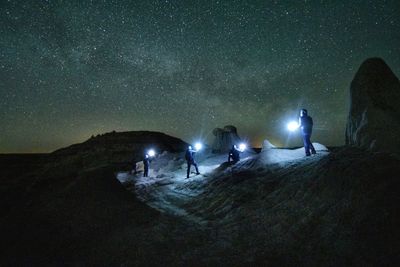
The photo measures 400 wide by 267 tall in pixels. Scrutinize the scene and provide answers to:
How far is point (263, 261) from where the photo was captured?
18.4ft

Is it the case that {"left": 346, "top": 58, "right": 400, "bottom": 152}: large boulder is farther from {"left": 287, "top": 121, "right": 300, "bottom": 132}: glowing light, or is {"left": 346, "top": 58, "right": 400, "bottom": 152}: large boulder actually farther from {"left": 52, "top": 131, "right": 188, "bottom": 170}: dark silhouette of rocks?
{"left": 52, "top": 131, "right": 188, "bottom": 170}: dark silhouette of rocks

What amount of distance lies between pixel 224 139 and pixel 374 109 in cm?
2844

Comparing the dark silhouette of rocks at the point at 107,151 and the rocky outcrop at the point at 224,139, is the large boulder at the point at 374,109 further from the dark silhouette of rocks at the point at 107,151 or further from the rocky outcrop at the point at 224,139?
the dark silhouette of rocks at the point at 107,151

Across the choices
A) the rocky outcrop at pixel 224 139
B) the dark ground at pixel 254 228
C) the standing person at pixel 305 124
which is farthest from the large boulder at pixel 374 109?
the rocky outcrop at pixel 224 139

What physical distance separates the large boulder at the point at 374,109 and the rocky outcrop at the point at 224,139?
25204 millimetres

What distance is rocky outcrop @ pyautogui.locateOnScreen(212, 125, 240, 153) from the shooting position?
128 ft

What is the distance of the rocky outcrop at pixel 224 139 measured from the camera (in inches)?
1535

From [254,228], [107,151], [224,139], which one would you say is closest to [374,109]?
[254,228]

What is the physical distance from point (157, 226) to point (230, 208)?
3255mm

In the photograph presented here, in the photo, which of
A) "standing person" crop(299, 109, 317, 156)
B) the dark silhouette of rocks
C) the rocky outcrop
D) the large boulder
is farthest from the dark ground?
the dark silhouette of rocks

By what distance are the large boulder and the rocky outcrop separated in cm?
2520

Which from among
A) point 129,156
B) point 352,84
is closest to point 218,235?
point 352,84

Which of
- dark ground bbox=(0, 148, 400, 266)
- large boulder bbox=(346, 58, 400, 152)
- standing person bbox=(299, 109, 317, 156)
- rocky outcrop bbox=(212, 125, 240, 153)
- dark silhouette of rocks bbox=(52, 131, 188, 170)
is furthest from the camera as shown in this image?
dark silhouette of rocks bbox=(52, 131, 188, 170)

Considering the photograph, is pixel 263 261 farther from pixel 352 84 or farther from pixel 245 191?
pixel 352 84
